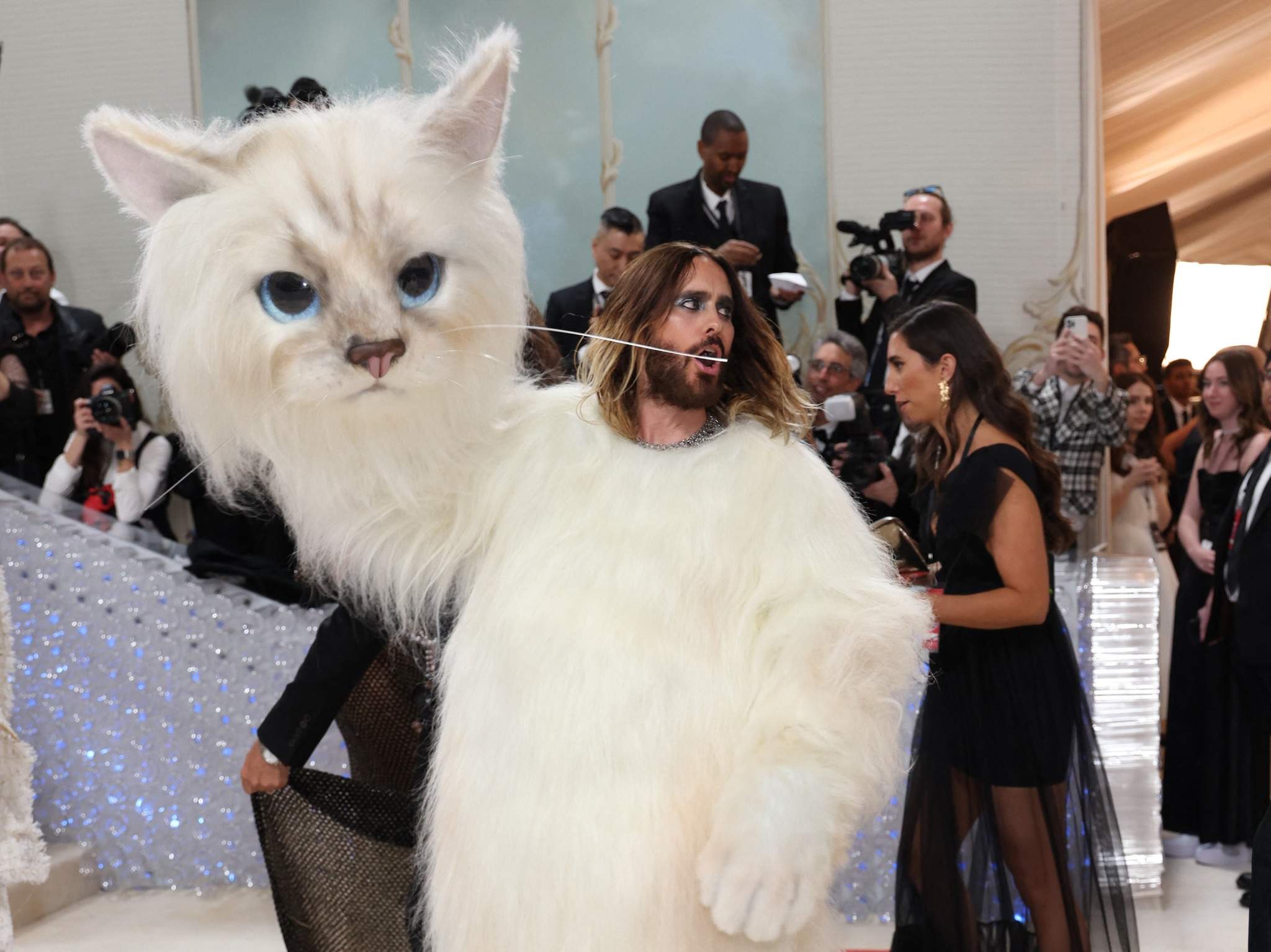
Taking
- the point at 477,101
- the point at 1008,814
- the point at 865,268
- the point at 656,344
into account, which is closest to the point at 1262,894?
the point at 1008,814

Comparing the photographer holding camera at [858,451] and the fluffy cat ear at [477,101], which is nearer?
the fluffy cat ear at [477,101]

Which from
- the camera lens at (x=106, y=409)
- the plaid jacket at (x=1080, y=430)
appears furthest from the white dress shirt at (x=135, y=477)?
the plaid jacket at (x=1080, y=430)

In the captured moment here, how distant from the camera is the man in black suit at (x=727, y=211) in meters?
4.28

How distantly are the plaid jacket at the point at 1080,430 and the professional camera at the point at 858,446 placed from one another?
94 cm

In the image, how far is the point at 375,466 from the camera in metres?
1.69

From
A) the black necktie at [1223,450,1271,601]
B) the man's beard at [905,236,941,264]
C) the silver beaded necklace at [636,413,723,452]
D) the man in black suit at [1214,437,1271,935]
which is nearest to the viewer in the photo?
the silver beaded necklace at [636,413,723,452]

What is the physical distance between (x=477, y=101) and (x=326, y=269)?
0.30 meters

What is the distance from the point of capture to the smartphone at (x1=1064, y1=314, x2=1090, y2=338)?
4.33 m

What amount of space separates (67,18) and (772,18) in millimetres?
2988

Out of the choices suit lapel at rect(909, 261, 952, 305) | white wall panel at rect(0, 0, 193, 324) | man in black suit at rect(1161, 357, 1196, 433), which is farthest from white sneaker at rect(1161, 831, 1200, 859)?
white wall panel at rect(0, 0, 193, 324)

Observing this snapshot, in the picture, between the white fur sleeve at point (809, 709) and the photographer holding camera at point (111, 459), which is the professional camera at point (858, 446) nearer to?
the white fur sleeve at point (809, 709)

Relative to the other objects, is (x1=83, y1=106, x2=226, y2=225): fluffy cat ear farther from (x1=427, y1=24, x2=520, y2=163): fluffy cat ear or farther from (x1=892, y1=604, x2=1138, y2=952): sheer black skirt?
(x1=892, y1=604, x2=1138, y2=952): sheer black skirt

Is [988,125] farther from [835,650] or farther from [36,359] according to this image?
[835,650]

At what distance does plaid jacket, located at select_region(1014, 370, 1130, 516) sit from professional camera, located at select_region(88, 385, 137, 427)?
2.77m
